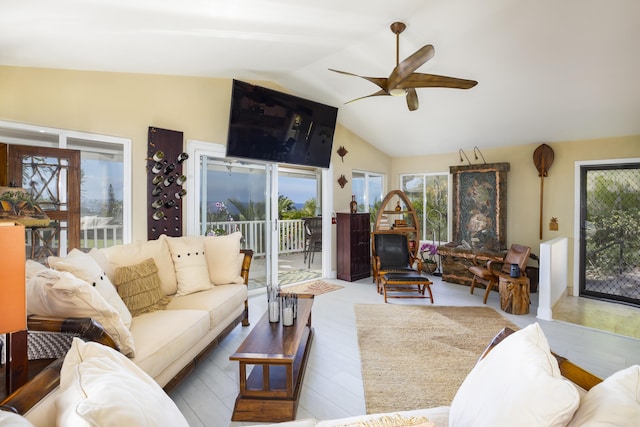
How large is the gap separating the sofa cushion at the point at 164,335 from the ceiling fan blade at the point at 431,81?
2589mm

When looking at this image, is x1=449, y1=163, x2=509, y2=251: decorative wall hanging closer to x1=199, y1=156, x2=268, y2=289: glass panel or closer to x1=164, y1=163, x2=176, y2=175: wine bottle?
x1=199, y1=156, x2=268, y2=289: glass panel

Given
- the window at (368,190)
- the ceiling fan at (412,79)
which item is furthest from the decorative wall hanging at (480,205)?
the ceiling fan at (412,79)

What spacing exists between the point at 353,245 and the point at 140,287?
11.9 ft

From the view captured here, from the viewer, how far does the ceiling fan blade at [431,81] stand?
8.84 feet

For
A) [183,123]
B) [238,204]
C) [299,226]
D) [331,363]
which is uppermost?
[183,123]

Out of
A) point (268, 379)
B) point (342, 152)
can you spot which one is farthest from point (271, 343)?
point (342, 152)

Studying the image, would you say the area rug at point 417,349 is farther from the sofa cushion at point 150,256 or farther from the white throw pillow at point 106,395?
the sofa cushion at point 150,256

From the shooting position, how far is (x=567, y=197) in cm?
477

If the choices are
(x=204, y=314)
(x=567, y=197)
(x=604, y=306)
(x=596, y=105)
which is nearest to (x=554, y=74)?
(x=596, y=105)

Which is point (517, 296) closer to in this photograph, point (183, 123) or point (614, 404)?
point (614, 404)

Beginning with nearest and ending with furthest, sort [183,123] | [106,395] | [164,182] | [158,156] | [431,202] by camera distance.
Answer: [106,395], [158,156], [164,182], [183,123], [431,202]

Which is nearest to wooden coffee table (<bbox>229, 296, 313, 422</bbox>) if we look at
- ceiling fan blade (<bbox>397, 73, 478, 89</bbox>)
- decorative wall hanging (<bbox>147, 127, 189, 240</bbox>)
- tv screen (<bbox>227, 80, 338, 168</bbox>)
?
decorative wall hanging (<bbox>147, 127, 189, 240</bbox>)

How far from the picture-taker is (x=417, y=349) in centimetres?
295

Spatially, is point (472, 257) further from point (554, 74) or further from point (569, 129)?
point (554, 74)
